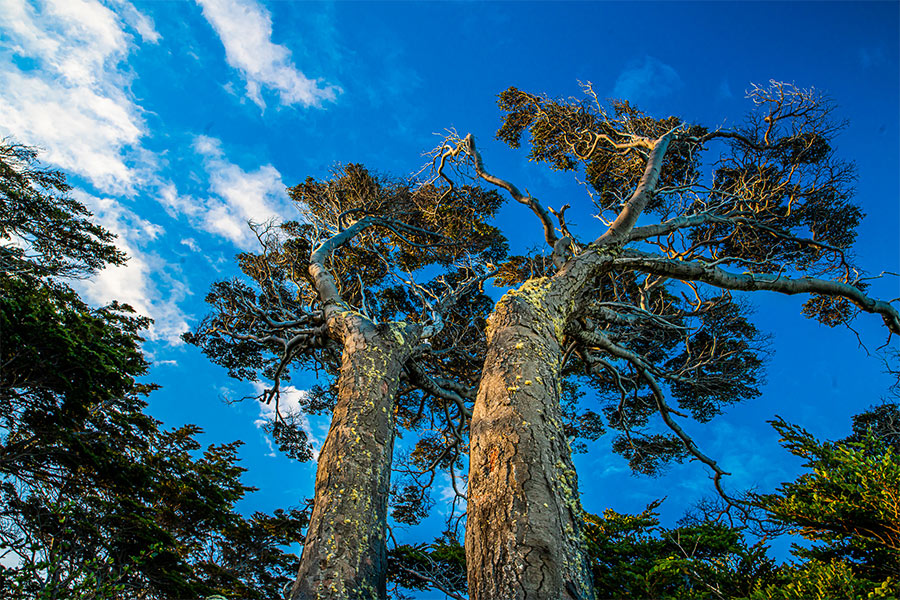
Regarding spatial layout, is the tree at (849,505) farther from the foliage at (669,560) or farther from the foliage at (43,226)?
the foliage at (43,226)

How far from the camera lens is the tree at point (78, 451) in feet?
20.5

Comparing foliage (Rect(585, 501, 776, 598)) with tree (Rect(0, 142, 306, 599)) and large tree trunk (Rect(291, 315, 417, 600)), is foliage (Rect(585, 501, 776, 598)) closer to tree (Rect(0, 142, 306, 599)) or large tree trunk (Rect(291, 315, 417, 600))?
large tree trunk (Rect(291, 315, 417, 600))

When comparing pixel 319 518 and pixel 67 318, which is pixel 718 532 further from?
pixel 67 318

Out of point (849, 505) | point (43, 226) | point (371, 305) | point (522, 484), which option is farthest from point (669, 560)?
point (43, 226)

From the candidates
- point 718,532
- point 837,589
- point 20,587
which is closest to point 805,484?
point 837,589

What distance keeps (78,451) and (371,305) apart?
18.6 ft

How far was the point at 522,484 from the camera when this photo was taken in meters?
2.35

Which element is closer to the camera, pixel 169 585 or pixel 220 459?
pixel 169 585

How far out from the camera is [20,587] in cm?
508

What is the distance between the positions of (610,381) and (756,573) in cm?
558

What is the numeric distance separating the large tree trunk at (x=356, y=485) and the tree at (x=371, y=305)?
31 mm

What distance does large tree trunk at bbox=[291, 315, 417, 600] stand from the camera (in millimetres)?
3119

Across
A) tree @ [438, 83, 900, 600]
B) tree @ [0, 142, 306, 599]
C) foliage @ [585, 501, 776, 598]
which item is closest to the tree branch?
tree @ [438, 83, 900, 600]

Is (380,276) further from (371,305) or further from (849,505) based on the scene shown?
(849,505)
